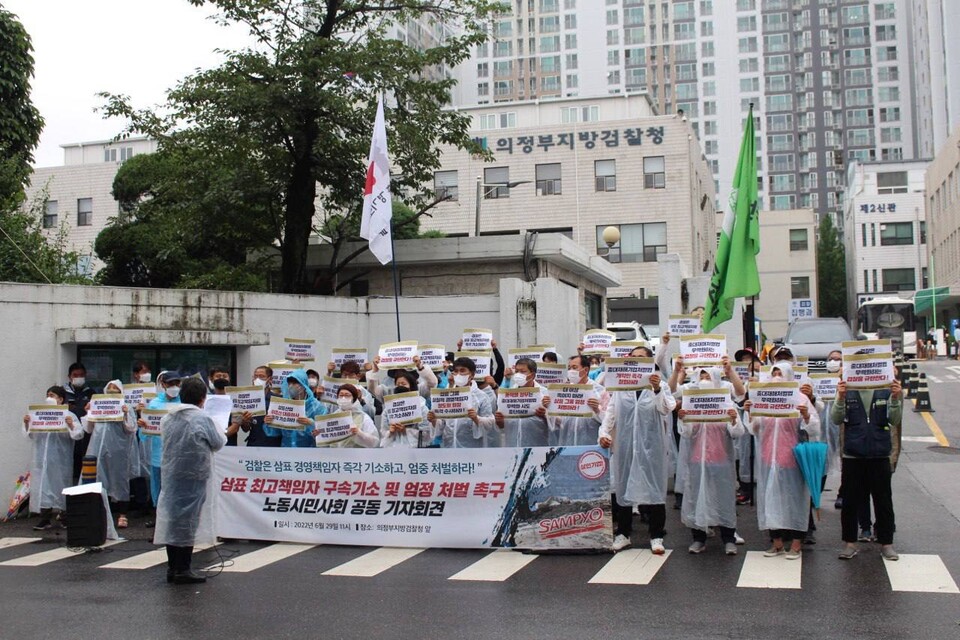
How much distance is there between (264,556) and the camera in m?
10.2

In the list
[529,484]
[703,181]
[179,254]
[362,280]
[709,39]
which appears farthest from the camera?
[709,39]

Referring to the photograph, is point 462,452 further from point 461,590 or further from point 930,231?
point 930,231

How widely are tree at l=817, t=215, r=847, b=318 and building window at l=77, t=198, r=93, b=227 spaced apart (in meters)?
56.5

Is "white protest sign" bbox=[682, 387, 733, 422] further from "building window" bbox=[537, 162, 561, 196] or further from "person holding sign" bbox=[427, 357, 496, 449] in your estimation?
"building window" bbox=[537, 162, 561, 196]

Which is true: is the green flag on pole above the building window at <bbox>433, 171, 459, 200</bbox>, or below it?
below

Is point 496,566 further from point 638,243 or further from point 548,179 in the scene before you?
point 548,179

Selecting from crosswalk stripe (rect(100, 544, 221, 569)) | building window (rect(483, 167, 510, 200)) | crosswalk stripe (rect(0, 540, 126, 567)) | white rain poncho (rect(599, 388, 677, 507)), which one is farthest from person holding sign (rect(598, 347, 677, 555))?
building window (rect(483, 167, 510, 200))

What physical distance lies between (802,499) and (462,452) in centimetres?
324

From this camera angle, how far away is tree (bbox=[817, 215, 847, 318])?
278 ft

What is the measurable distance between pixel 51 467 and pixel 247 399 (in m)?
2.85

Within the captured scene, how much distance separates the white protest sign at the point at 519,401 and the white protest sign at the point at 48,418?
18.1ft

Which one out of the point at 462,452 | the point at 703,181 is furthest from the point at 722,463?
the point at 703,181

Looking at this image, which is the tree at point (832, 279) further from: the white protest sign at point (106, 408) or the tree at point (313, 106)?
the white protest sign at point (106, 408)

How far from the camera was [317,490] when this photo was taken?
10883 millimetres
